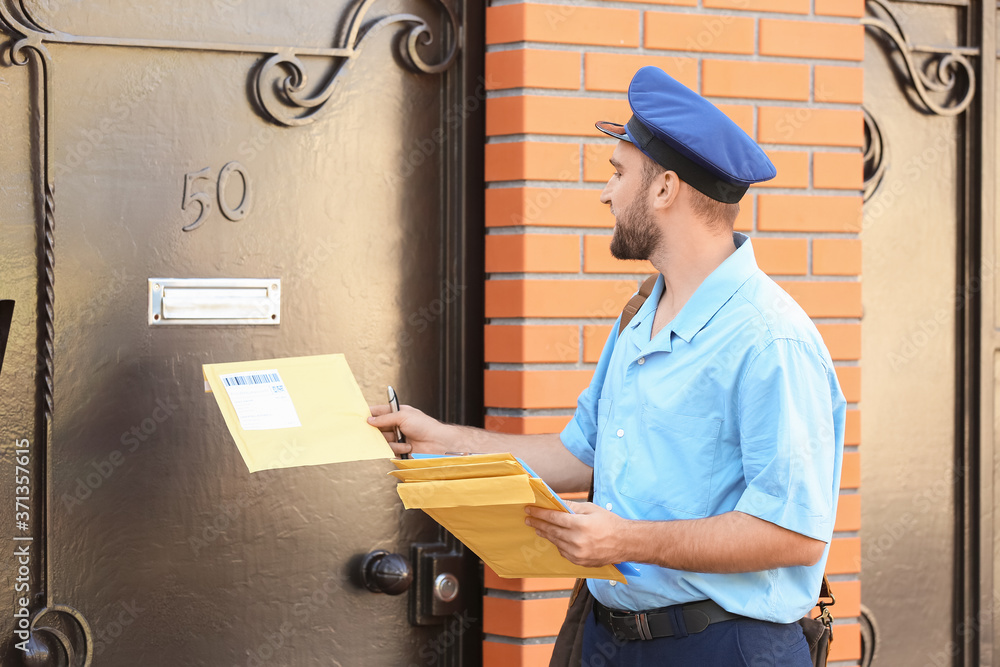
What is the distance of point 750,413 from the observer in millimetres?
1779

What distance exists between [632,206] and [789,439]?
1.87ft

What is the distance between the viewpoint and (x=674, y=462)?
6.14 ft

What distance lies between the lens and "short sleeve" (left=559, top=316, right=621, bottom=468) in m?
2.25

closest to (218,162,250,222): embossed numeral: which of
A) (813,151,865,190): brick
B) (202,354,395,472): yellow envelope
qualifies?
(202,354,395,472): yellow envelope

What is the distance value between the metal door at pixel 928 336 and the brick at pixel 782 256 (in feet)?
1.30

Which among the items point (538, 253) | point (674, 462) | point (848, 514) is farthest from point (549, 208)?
point (848, 514)

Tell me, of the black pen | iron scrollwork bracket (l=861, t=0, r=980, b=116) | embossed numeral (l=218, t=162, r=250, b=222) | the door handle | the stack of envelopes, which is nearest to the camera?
the stack of envelopes

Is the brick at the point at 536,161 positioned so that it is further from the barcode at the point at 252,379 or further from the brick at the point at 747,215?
the barcode at the point at 252,379

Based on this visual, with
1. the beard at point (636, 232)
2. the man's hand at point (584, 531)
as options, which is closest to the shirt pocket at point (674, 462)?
the man's hand at point (584, 531)

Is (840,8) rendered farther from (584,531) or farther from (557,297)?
(584,531)

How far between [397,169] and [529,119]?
Result: 0.37 metres

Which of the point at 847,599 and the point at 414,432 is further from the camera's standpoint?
the point at 847,599

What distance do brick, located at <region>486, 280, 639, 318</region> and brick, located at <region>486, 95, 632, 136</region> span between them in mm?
368

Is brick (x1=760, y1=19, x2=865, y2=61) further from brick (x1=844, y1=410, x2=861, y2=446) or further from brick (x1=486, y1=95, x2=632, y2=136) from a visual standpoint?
brick (x1=844, y1=410, x2=861, y2=446)
